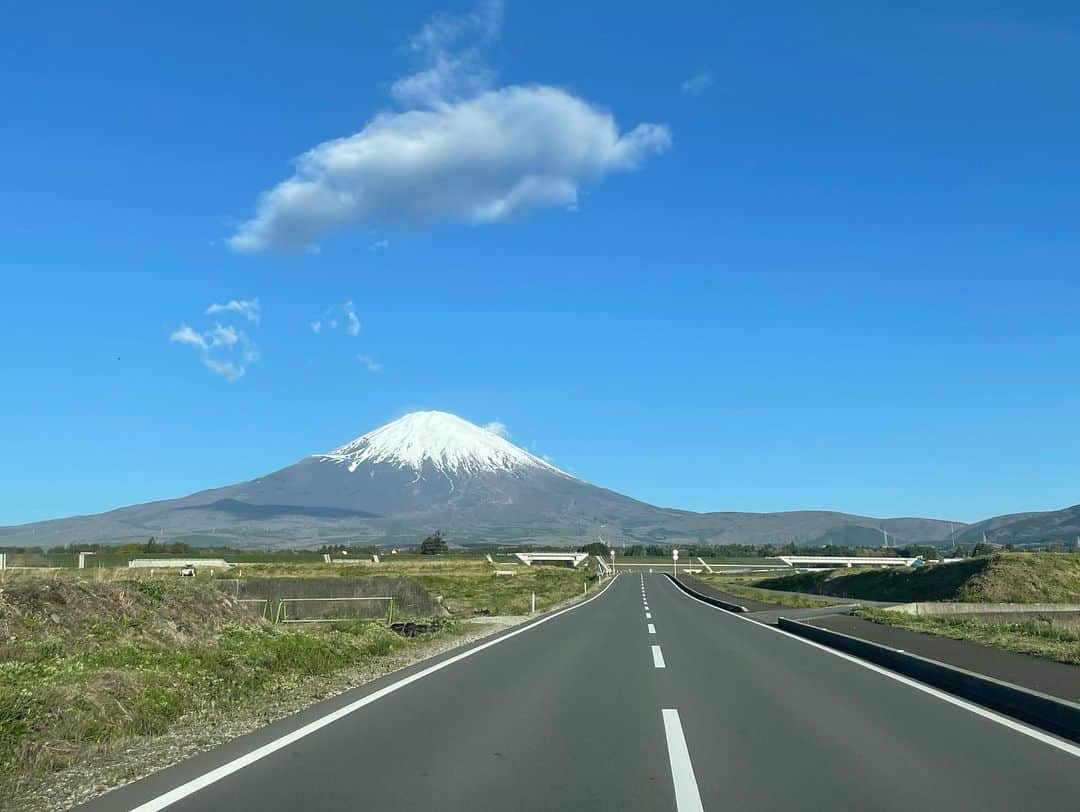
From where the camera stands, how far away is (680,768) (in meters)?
8.38

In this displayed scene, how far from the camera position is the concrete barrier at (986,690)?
10391 mm

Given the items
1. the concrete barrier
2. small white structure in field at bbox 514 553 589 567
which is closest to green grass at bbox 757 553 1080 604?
the concrete barrier

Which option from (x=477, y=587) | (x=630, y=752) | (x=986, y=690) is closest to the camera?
(x=630, y=752)

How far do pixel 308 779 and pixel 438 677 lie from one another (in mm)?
7561

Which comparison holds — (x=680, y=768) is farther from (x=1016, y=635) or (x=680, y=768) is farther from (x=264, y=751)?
(x=1016, y=635)

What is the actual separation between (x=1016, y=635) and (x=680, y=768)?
1523 cm

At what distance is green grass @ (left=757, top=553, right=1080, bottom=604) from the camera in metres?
53.4

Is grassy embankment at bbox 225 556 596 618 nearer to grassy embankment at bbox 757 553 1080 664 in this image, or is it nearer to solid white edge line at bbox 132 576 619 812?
grassy embankment at bbox 757 553 1080 664

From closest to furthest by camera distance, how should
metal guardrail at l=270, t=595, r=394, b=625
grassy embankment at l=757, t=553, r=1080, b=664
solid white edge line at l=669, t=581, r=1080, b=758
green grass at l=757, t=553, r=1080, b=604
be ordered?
solid white edge line at l=669, t=581, r=1080, b=758 → metal guardrail at l=270, t=595, r=394, b=625 → grassy embankment at l=757, t=553, r=1080, b=664 → green grass at l=757, t=553, r=1080, b=604

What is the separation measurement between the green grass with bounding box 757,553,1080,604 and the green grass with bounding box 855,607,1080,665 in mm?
29989

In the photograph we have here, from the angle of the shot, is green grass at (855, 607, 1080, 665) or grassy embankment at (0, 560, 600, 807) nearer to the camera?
grassy embankment at (0, 560, 600, 807)

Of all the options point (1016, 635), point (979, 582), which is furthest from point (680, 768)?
point (979, 582)

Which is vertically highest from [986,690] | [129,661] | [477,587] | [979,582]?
[129,661]

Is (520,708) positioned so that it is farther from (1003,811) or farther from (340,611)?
(340,611)
